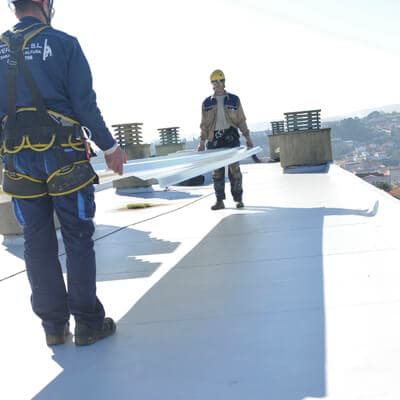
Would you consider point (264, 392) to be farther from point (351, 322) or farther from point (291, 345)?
point (351, 322)

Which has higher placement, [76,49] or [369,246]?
[76,49]

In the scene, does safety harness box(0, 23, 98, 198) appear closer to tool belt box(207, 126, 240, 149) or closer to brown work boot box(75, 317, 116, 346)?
brown work boot box(75, 317, 116, 346)

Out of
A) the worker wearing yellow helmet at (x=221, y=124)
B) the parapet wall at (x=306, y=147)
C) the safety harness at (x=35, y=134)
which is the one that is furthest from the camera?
the parapet wall at (x=306, y=147)

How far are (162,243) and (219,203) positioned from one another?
2.01 metres

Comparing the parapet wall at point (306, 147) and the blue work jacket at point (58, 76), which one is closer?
the blue work jacket at point (58, 76)

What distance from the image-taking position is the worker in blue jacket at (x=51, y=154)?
8.29 ft

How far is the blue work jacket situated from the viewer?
252cm

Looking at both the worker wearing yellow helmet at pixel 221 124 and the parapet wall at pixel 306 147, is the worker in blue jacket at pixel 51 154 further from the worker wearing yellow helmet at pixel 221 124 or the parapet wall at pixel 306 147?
the parapet wall at pixel 306 147

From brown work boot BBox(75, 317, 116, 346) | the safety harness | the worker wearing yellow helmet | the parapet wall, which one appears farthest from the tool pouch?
the parapet wall

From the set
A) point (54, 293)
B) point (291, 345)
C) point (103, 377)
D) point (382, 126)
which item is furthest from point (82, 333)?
point (382, 126)

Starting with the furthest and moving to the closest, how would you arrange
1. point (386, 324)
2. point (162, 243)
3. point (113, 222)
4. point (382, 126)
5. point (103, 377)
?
point (382, 126), point (113, 222), point (162, 243), point (386, 324), point (103, 377)

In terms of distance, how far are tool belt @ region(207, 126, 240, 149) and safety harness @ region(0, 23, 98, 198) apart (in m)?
4.27

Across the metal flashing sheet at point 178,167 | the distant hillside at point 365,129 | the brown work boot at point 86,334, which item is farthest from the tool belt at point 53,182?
the distant hillside at point 365,129

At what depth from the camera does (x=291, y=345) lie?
7.79 ft
